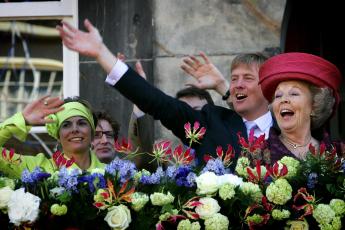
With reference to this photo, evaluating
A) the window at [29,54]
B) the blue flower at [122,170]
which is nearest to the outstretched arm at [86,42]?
the blue flower at [122,170]

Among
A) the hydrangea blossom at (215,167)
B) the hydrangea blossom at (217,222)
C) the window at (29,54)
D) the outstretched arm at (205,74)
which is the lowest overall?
the hydrangea blossom at (217,222)

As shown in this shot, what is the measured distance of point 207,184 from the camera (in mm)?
3898

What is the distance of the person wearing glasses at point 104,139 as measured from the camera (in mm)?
5676

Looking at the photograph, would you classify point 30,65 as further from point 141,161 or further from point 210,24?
point 141,161

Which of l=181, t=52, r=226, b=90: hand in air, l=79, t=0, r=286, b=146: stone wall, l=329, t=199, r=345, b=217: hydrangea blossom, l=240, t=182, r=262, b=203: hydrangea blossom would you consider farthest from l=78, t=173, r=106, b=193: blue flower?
l=79, t=0, r=286, b=146: stone wall

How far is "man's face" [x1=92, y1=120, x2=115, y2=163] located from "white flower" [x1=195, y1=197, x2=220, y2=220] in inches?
72.3

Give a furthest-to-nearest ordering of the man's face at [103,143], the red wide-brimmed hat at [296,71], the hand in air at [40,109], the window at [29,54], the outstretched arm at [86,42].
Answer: the window at [29,54]
the man's face at [103,143]
the hand in air at [40,109]
the red wide-brimmed hat at [296,71]
the outstretched arm at [86,42]

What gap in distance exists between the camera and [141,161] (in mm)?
5250

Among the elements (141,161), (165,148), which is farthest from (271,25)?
(165,148)

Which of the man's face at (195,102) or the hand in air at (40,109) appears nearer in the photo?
the hand in air at (40,109)

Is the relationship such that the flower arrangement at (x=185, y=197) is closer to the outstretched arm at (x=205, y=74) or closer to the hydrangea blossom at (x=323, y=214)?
the hydrangea blossom at (x=323, y=214)

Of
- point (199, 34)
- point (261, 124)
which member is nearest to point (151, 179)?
point (261, 124)

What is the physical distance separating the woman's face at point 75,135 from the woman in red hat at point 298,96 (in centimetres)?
109

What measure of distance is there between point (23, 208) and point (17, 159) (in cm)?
67
